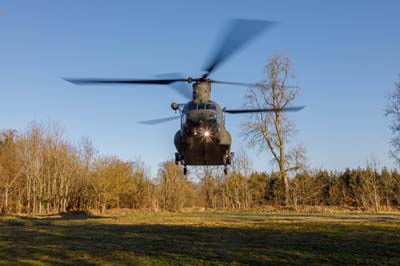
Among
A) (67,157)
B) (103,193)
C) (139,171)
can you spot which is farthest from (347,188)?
(67,157)

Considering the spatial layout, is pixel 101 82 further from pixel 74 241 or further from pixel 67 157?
pixel 67 157

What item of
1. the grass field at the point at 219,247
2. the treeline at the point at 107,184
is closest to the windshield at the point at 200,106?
the grass field at the point at 219,247

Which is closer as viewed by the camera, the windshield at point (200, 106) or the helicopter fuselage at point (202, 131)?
the helicopter fuselage at point (202, 131)

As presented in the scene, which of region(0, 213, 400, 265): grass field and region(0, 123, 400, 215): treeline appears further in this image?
region(0, 123, 400, 215): treeline

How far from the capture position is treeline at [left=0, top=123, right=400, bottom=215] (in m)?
46.1

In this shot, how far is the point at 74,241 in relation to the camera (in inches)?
625

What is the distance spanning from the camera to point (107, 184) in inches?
1793

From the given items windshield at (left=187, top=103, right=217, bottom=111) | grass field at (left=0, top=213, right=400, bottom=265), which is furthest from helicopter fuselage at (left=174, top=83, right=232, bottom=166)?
grass field at (left=0, top=213, right=400, bottom=265)

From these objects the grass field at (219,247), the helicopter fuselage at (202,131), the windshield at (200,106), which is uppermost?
the windshield at (200,106)

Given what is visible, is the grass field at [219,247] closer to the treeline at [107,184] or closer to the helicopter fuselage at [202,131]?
the helicopter fuselage at [202,131]

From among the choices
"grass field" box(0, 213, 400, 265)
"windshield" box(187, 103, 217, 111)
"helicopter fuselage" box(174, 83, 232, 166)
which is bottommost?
"grass field" box(0, 213, 400, 265)

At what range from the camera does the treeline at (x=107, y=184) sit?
46062mm

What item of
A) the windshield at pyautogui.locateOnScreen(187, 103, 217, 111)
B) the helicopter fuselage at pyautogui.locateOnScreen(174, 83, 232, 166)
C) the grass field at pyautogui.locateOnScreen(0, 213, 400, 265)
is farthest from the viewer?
the windshield at pyautogui.locateOnScreen(187, 103, 217, 111)

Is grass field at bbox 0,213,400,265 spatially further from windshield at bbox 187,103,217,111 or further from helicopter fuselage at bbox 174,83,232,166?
windshield at bbox 187,103,217,111
